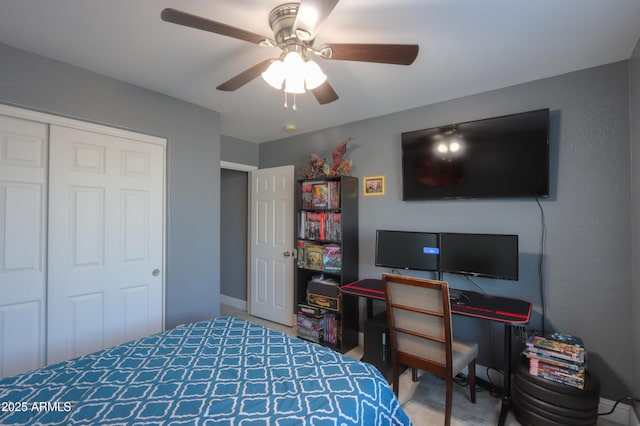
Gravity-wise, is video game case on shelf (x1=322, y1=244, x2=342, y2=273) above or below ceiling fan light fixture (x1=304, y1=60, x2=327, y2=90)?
below

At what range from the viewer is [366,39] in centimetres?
179

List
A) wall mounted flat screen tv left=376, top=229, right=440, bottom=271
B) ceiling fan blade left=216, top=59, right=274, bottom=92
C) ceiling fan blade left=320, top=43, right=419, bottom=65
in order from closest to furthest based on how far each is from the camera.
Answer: ceiling fan blade left=320, top=43, right=419, bottom=65, ceiling fan blade left=216, top=59, right=274, bottom=92, wall mounted flat screen tv left=376, top=229, right=440, bottom=271

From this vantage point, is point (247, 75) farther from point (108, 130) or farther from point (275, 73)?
point (108, 130)

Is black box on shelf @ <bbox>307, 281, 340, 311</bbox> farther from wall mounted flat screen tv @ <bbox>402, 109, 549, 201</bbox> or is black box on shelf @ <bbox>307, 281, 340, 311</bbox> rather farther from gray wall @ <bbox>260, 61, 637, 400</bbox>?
wall mounted flat screen tv @ <bbox>402, 109, 549, 201</bbox>

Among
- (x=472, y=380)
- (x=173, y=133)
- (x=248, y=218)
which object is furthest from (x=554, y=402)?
(x=248, y=218)

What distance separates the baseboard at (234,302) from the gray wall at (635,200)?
3920mm

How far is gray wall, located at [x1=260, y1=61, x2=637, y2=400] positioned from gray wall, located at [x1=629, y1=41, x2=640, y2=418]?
0.05m

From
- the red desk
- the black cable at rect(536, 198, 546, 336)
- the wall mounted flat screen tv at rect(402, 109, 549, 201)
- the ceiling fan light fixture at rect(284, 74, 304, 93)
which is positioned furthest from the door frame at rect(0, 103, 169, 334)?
the black cable at rect(536, 198, 546, 336)

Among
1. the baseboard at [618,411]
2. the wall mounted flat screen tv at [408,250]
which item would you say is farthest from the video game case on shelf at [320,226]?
the baseboard at [618,411]

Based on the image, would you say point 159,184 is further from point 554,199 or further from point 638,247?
point 638,247

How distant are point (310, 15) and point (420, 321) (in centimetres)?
183

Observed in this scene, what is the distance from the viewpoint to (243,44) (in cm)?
182

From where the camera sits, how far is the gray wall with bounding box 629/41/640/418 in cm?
182

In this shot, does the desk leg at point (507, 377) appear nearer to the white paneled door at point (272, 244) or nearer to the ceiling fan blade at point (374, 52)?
the ceiling fan blade at point (374, 52)
